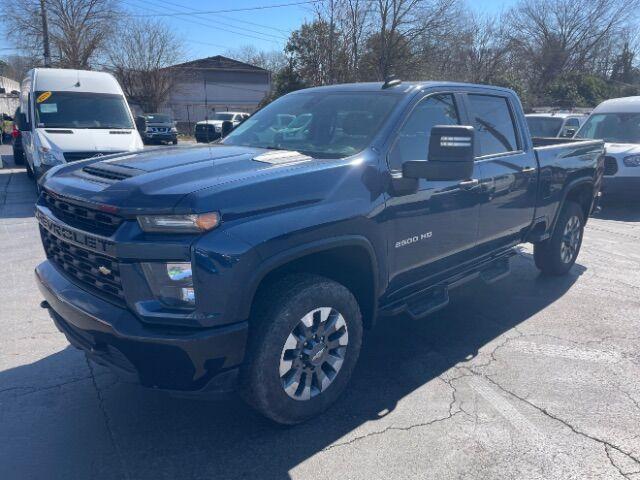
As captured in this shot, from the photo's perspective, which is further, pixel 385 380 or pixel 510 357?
pixel 510 357

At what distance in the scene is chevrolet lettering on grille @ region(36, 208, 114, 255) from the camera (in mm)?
2713

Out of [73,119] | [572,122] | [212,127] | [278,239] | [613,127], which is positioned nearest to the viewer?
[278,239]

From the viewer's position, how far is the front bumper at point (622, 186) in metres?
10.1

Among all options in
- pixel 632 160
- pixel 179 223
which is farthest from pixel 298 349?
pixel 632 160

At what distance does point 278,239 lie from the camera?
2781 millimetres

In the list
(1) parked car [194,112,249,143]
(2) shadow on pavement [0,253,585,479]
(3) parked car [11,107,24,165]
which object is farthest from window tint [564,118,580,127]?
(3) parked car [11,107,24,165]

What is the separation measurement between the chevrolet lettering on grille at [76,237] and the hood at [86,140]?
6922 mm

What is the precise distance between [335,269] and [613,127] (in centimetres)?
1032

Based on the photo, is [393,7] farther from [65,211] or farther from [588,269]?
[65,211]

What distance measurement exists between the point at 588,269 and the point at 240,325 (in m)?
5.28

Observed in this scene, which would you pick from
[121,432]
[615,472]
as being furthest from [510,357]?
[121,432]

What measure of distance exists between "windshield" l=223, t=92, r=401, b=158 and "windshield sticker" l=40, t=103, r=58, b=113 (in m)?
7.78

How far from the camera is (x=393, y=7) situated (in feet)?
79.9

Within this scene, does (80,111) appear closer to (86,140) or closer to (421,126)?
(86,140)
